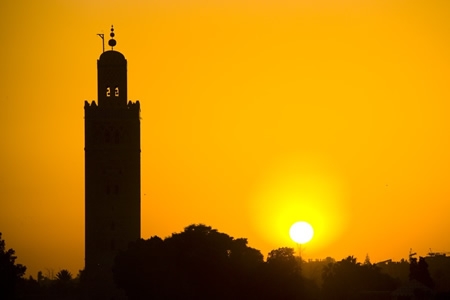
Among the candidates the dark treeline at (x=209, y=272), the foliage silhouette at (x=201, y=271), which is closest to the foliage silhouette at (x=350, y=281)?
the dark treeline at (x=209, y=272)

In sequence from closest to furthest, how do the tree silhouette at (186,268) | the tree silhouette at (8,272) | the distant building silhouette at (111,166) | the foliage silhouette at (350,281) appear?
the tree silhouette at (8,272)
the tree silhouette at (186,268)
the foliage silhouette at (350,281)
the distant building silhouette at (111,166)

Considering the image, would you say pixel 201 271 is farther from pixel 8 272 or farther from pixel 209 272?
pixel 8 272

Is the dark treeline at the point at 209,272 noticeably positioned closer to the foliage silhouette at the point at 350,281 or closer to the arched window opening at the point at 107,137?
the foliage silhouette at the point at 350,281

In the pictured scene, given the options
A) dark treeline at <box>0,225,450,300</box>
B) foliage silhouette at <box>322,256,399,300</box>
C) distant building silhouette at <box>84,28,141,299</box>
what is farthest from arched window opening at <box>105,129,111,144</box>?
foliage silhouette at <box>322,256,399,300</box>

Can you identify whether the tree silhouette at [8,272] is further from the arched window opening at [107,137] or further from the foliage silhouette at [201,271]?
the arched window opening at [107,137]

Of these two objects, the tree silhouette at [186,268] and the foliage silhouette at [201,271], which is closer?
the foliage silhouette at [201,271]

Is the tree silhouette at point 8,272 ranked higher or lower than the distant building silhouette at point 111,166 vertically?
lower

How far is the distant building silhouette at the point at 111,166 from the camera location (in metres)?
84.2

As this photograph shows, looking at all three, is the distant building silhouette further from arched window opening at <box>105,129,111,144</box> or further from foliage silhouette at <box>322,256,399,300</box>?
foliage silhouette at <box>322,256,399,300</box>

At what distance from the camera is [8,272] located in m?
65.4

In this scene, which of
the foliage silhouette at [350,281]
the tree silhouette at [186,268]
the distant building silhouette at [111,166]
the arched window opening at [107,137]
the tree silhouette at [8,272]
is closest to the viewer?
the tree silhouette at [8,272]

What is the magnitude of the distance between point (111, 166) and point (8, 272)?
67.3 feet

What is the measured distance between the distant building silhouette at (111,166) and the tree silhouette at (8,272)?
13.4 m

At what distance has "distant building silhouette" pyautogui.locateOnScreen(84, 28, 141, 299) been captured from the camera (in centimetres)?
8425
